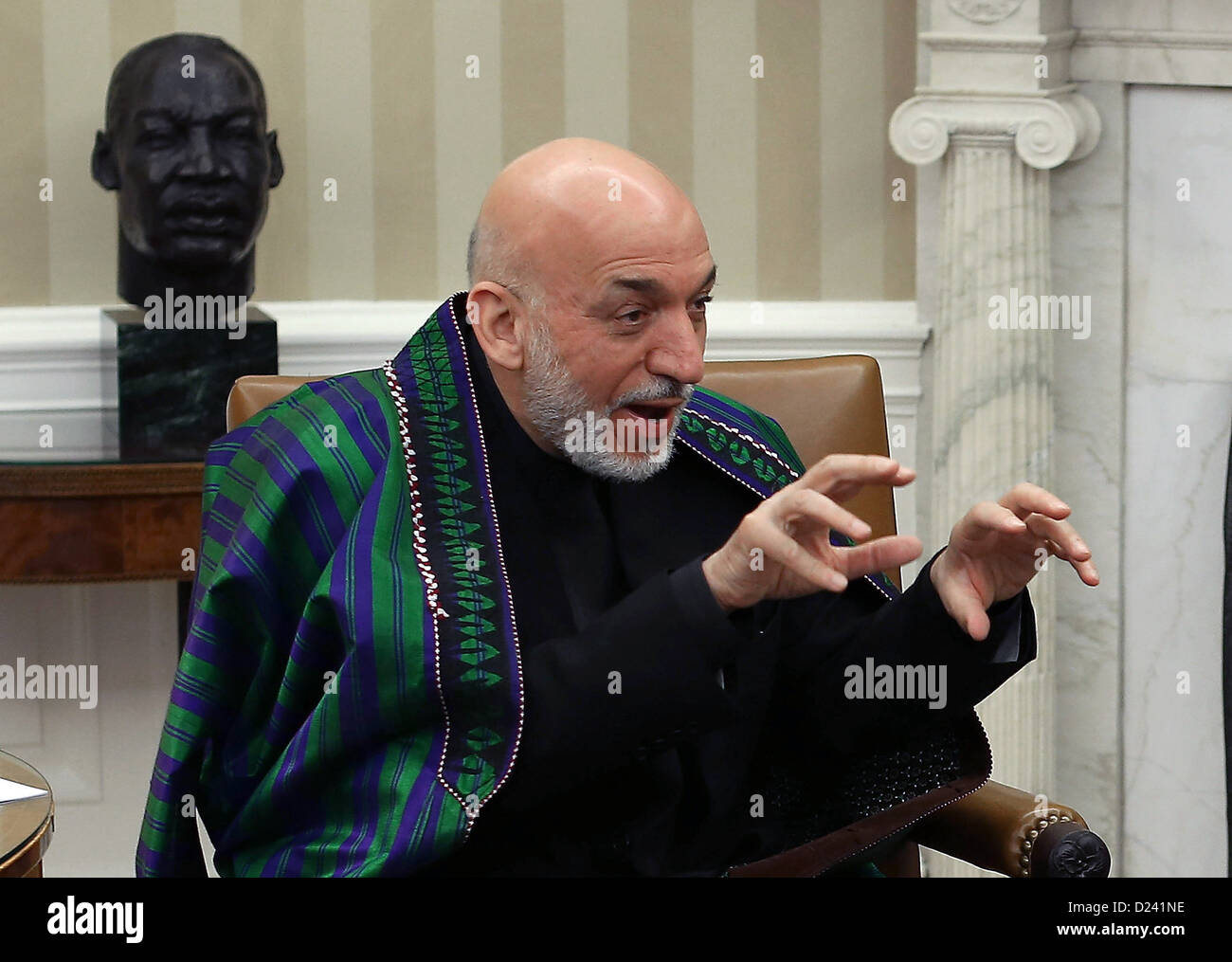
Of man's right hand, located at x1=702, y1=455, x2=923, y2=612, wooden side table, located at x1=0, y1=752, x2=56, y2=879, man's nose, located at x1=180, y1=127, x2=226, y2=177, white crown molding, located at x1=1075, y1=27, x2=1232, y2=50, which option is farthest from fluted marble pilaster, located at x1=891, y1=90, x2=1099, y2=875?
wooden side table, located at x1=0, y1=752, x2=56, y2=879

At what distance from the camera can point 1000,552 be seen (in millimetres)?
1963

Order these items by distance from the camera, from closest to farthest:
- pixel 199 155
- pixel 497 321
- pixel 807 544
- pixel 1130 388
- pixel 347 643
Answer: pixel 807 544, pixel 347 643, pixel 497 321, pixel 199 155, pixel 1130 388

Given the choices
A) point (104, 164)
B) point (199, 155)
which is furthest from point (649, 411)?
point (104, 164)

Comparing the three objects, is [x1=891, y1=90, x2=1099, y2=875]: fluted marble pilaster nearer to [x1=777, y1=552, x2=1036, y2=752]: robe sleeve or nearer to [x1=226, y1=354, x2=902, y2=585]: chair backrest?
[x1=226, y1=354, x2=902, y2=585]: chair backrest

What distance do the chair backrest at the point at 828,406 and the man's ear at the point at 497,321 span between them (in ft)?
1.89

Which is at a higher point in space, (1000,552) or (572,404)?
(572,404)

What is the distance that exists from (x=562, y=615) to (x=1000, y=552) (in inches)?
19.9

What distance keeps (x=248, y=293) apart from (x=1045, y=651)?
179cm

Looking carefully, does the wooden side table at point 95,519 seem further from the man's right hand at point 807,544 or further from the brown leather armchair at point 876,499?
the man's right hand at point 807,544

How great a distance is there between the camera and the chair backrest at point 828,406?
2.65 m

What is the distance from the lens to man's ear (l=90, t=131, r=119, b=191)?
143 inches

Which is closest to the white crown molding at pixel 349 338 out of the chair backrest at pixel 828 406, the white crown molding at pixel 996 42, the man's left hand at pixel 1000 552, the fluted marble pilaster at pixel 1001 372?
the fluted marble pilaster at pixel 1001 372

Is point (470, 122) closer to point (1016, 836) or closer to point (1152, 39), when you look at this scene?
point (1152, 39)
